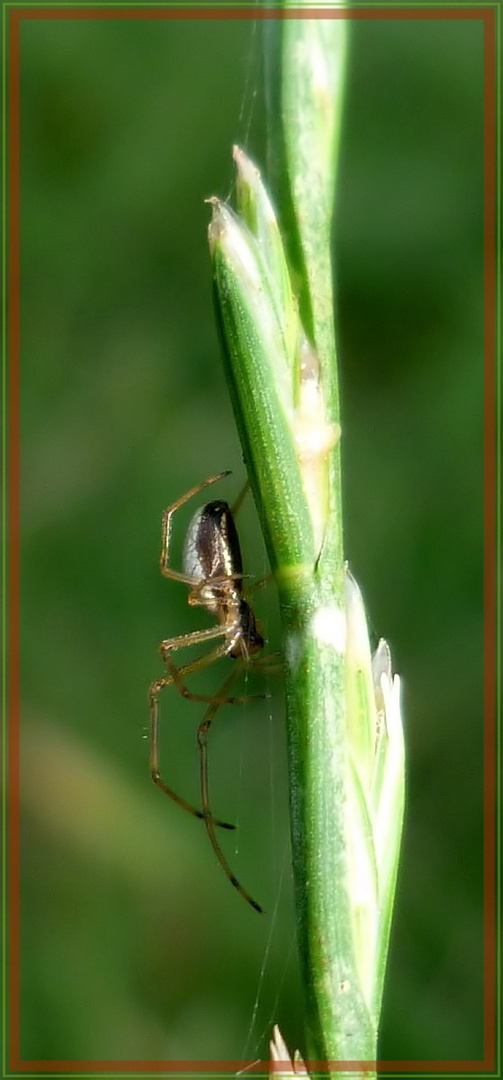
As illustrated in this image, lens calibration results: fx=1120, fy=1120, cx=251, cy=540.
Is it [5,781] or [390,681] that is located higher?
[390,681]

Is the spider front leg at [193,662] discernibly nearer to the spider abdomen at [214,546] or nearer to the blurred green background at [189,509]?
the spider abdomen at [214,546]

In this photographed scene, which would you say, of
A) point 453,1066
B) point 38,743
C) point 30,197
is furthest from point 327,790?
point 30,197

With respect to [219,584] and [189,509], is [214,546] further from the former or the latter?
[189,509]

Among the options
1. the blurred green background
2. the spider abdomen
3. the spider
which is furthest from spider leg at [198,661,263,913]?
the blurred green background

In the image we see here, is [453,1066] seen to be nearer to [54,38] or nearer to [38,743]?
[38,743]

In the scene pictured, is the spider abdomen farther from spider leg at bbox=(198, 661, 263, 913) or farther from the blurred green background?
the blurred green background

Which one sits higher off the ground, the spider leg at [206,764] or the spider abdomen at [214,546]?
the spider abdomen at [214,546]

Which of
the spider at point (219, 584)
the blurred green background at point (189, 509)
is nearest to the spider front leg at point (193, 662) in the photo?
the spider at point (219, 584)

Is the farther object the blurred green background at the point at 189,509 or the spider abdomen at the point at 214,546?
the blurred green background at the point at 189,509
